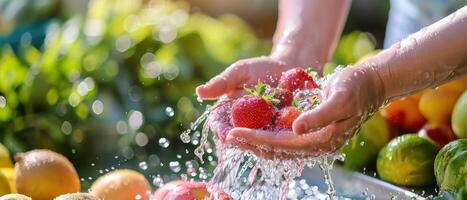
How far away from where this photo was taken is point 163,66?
2.54 m

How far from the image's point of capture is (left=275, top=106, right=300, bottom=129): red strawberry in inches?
59.3

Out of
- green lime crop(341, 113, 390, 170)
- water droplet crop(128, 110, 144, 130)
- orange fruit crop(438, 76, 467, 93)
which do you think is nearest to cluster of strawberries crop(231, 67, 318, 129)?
green lime crop(341, 113, 390, 170)

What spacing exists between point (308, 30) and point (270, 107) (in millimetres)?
547

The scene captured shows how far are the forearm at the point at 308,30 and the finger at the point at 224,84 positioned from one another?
17 cm

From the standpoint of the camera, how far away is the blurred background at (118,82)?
7.51 feet

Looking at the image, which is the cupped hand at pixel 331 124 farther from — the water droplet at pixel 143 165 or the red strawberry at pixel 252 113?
the water droplet at pixel 143 165

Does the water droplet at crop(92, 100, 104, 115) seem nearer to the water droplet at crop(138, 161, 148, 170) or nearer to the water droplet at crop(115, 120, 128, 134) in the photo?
the water droplet at crop(115, 120, 128, 134)

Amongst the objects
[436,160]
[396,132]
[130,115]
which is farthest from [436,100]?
[130,115]

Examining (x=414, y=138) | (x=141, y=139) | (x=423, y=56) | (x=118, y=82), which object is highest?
(x=423, y=56)

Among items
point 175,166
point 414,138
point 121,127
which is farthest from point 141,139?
point 414,138

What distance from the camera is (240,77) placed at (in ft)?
5.86

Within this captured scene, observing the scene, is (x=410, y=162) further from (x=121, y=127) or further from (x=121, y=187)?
(x=121, y=127)

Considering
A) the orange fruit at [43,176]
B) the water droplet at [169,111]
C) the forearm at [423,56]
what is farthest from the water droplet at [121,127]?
the forearm at [423,56]

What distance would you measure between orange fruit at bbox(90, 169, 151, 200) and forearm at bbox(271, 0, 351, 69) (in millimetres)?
427
